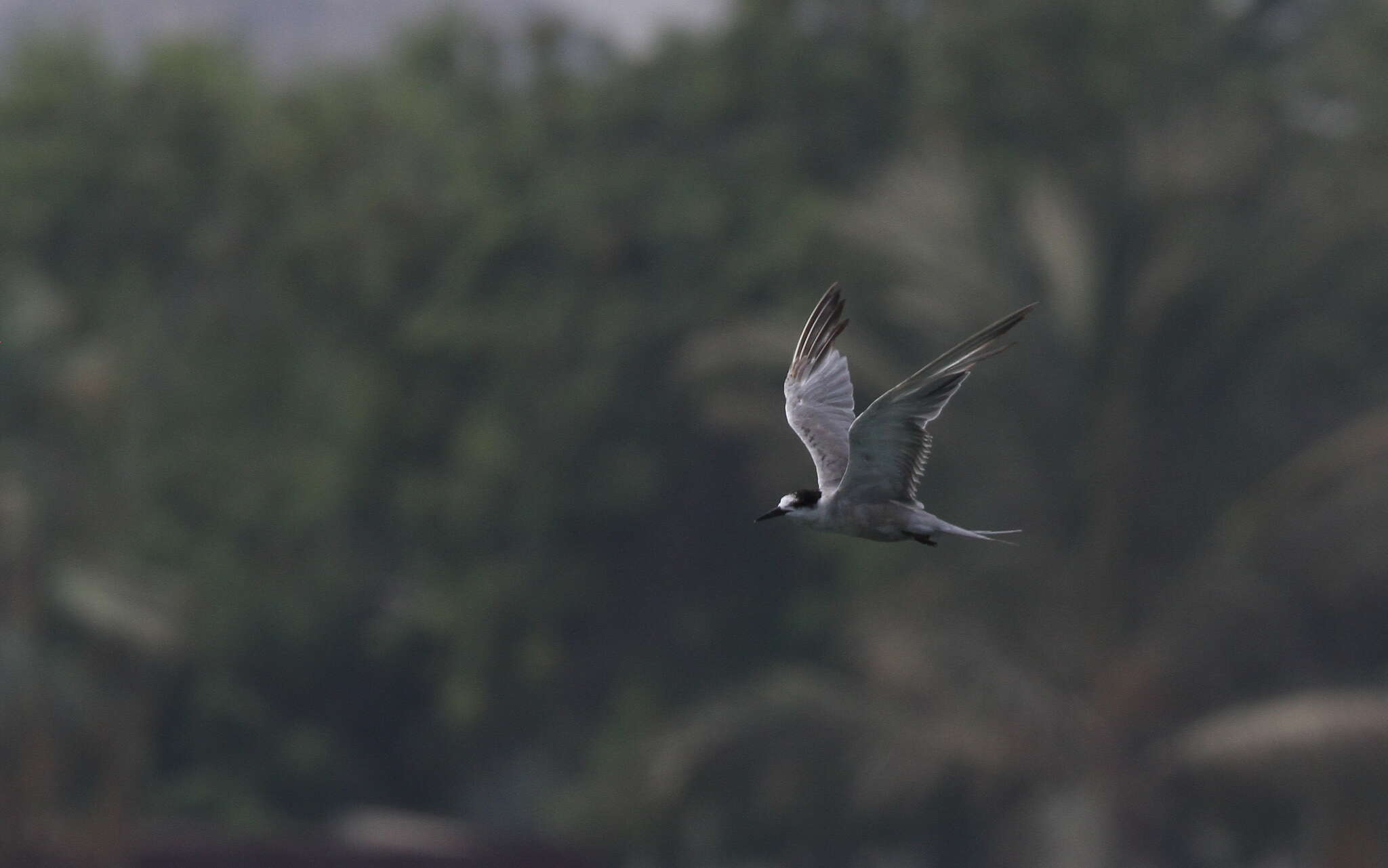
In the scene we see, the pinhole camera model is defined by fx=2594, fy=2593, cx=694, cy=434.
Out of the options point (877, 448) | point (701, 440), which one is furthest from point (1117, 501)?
point (877, 448)

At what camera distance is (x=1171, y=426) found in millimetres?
22609

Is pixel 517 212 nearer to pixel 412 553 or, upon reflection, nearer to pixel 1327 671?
pixel 412 553

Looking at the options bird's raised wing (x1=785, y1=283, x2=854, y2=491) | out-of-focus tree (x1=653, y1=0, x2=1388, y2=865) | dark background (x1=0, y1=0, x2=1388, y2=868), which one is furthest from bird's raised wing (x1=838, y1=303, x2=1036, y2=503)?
out-of-focus tree (x1=653, y1=0, x2=1388, y2=865)

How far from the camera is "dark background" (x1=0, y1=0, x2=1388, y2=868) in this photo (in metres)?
22.1

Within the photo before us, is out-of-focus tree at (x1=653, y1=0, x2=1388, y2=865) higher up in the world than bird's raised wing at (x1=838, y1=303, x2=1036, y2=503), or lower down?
higher up

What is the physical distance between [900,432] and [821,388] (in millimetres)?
1100

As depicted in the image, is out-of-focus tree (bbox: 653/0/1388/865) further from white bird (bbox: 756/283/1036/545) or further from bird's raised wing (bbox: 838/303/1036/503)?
bird's raised wing (bbox: 838/303/1036/503)

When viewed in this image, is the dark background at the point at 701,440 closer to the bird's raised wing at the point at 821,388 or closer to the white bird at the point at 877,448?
the bird's raised wing at the point at 821,388

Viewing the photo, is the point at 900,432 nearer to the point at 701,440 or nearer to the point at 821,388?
the point at 821,388

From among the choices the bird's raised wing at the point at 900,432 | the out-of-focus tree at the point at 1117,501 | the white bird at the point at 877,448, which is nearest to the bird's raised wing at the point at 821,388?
the white bird at the point at 877,448

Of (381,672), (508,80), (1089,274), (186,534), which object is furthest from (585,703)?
(1089,274)

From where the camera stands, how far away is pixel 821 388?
10898 mm

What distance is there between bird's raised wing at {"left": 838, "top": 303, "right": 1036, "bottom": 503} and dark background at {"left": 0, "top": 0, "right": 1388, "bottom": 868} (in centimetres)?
1153

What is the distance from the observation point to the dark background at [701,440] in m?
22.1
